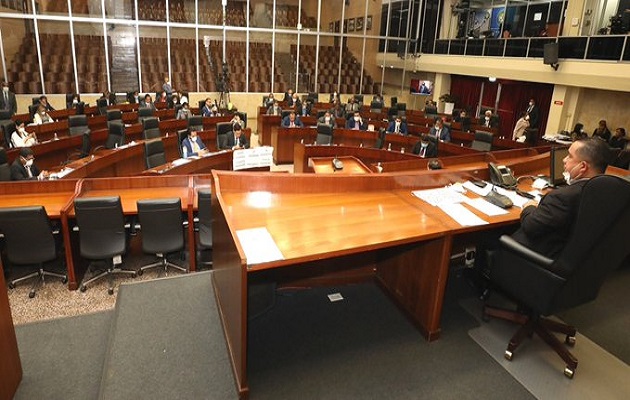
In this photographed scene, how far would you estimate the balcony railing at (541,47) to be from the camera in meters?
9.33

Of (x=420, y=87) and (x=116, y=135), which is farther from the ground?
(x=420, y=87)

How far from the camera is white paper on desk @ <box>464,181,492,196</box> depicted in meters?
3.42

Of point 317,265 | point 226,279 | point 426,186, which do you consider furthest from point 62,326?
point 426,186

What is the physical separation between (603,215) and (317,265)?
6.32ft

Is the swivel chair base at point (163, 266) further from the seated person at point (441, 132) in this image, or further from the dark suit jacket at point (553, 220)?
the seated person at point (441, 132)

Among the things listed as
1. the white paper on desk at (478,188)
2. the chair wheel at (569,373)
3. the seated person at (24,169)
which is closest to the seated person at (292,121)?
the seated person at (24,169)

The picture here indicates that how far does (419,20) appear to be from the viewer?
1636 cm

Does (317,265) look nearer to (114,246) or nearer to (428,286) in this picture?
(428,286)

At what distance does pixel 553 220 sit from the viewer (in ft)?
7.99

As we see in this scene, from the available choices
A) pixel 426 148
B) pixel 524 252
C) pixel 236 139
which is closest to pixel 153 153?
pixel 236 139

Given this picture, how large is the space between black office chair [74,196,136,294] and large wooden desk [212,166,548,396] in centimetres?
158

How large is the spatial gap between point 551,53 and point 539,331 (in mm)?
9961

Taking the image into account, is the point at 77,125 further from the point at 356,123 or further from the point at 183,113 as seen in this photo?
the point at 356,123

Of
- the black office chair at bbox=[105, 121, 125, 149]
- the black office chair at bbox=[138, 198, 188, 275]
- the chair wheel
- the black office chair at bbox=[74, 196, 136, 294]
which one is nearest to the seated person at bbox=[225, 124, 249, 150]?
the black office chair at bbox=[105, 121, 125, 149]
